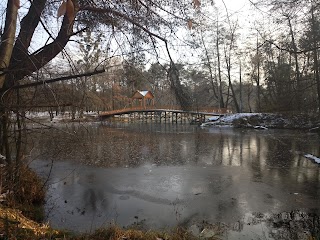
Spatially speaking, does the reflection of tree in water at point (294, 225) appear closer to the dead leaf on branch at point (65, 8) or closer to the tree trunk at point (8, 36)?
the tree trunk at point (8, 36)

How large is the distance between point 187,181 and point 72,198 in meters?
3.62

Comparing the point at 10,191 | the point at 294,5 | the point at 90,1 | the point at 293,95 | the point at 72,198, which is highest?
the point at 294,5

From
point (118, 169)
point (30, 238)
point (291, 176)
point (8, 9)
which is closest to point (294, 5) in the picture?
point (291, 176)

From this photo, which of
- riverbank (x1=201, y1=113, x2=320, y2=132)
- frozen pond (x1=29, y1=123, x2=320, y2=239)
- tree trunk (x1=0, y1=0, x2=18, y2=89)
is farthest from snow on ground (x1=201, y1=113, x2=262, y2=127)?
tree trunk (x1=0, y1=0, x2=18, y2=89)

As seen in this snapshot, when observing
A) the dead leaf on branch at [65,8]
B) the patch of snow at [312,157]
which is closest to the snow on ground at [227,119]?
the patch of snow at [312,157]

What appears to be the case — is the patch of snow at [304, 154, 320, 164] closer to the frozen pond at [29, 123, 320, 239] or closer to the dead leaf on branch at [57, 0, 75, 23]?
the frozen pond at [29, 123, 320, 239]

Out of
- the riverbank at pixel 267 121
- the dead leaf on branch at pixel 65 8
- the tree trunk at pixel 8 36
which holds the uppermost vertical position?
the tree trunk at pixel 8 36

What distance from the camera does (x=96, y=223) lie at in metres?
5.79

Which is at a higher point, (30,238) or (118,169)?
(30,238)

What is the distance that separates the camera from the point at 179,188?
8.38m

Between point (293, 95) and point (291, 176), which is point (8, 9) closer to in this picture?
point (291, 176)

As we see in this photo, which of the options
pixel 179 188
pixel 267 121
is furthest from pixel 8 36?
pixel 267 121

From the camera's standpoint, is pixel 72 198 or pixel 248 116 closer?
pixel 72 198

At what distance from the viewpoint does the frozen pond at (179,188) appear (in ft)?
19.5
